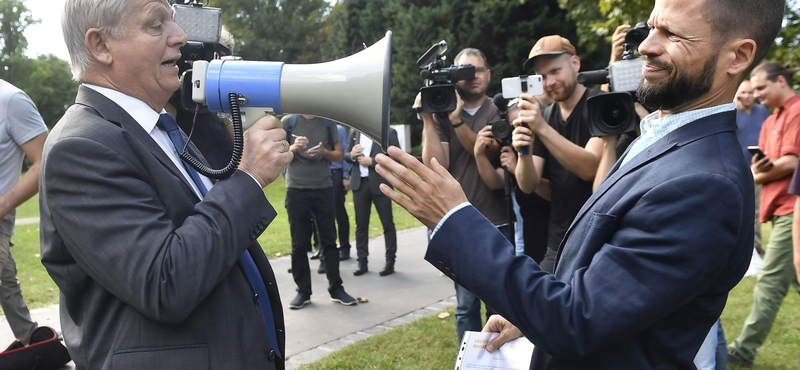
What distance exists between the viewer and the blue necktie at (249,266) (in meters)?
1.75

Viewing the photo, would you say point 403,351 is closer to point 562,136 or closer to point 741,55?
point 562,136

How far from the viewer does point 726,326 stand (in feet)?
16.3

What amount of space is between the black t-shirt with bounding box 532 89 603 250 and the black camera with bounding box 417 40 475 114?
2.36 feet

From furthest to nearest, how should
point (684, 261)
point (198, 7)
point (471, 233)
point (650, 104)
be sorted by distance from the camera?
point (198, 7), point (650, 104), point (471, 233), point (684, 261)

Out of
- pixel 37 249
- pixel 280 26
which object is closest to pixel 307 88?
pixel 37 249

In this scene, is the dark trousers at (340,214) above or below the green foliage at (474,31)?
below

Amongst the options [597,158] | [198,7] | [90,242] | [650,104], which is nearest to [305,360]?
[597,158]

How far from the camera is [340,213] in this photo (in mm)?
7945

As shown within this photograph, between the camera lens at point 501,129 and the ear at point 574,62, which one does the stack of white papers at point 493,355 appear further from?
the ear at point 574,62

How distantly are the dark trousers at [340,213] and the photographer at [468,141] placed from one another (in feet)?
12.0

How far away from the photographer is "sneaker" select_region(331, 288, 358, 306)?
5.88 m

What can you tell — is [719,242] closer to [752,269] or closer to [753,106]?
[752,269]

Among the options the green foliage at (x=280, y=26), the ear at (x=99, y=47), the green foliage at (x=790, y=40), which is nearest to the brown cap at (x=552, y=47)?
the ear at (x=99, y=47)

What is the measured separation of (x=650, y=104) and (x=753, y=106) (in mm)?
6207
